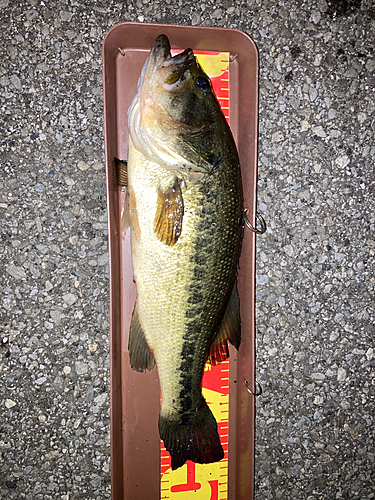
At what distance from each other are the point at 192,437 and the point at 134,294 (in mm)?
597

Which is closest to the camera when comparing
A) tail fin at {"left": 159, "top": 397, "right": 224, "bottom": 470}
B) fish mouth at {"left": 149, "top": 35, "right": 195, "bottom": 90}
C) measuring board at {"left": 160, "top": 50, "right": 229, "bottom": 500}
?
fish mouth at {"left": 149, "top": 35, "right": 195, "bottom": 90}

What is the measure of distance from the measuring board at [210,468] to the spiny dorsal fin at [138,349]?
339 mm

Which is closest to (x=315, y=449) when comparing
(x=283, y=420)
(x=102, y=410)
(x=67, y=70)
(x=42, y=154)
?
(x=283, y=420)

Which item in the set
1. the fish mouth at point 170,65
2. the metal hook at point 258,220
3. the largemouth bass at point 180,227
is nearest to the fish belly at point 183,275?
the largemouth bass at point 180,227

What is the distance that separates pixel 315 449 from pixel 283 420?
0.73 ft

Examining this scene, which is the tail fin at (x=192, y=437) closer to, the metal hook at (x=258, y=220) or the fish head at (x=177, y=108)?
the metal hook at (x=258, y=220)

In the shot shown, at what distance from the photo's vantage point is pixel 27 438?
158 centimetres

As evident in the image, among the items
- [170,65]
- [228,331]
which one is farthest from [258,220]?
[170,65]

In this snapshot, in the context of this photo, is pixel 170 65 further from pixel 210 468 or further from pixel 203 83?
pixel 210 468

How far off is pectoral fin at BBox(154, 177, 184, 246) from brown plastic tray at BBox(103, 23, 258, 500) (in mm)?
283

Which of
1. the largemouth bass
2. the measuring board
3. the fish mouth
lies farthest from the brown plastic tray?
the fish mouth

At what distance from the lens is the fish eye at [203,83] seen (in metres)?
1.22

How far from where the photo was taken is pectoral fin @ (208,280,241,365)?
4.53 feet

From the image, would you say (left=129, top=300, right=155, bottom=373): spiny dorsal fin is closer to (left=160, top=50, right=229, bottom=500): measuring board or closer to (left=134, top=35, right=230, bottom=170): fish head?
(left=160, top=50, right=229, bottom=500): measuring board
